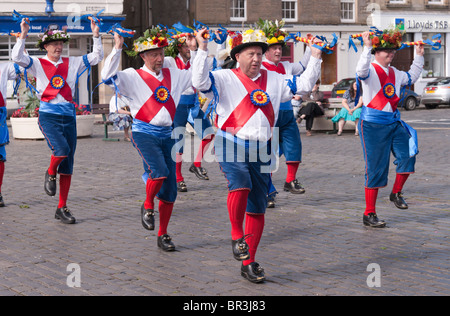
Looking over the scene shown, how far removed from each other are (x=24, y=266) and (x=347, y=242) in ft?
9.79

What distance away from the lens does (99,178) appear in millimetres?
12438

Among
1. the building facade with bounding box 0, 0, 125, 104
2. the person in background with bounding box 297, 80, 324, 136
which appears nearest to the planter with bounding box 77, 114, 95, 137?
the person in background with bounding box 297, 80, 324, 136

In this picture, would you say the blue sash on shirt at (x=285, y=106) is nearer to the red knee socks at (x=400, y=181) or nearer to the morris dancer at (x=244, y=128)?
the red knee socks at (x=400, y=181)

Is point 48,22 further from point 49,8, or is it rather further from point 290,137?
point 290,137

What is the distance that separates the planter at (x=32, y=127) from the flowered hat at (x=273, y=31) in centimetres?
1251

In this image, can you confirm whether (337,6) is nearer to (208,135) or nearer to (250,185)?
(208,135)

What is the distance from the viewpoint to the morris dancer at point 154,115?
7.41 m

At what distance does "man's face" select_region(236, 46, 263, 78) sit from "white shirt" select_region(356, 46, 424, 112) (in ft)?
6.97

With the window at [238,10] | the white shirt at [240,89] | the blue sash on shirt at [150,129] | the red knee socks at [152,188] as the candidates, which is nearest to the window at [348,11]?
the window at [238,10]

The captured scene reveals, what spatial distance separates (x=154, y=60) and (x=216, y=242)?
1.84m

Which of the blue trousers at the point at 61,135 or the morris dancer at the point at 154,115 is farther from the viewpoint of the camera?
the blue trousers at the point at 61,135

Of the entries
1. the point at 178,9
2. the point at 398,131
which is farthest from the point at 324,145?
the point at 178,9

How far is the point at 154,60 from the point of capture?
762 centimetres

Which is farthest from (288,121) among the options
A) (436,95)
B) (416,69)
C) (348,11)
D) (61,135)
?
(348,11)
